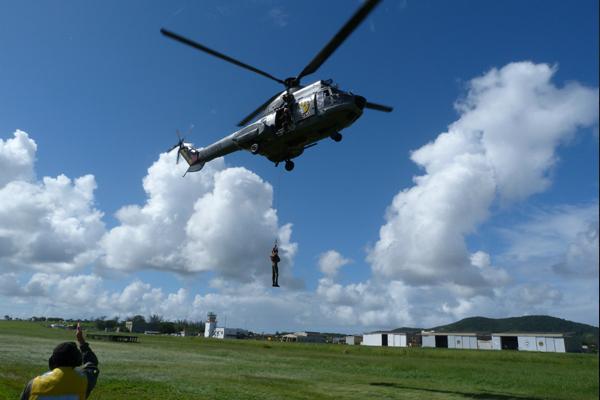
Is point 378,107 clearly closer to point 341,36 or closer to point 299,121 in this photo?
point 299,121

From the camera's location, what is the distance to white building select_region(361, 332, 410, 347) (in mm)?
117506

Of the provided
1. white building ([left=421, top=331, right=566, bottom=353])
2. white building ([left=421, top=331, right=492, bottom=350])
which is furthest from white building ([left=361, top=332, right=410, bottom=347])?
white building ([left=421, top=331, right=566, bottom=353])

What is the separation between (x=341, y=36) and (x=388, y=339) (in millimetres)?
118611

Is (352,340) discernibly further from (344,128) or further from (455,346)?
(344,128)

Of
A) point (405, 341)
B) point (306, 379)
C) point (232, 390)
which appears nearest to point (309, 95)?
point (232, 390)

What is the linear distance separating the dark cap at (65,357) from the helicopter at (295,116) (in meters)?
15.3

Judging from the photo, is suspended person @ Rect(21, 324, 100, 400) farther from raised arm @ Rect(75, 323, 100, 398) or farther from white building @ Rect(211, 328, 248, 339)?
white building @ Rect(211, 328, 248, 339)

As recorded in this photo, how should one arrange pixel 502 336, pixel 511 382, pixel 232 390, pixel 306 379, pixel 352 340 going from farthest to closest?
pixel 352 340 → pixel 502 336 → pixel 511 382 → pixel 306 379 → pixel 232 390

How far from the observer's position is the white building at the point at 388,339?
4626 inches

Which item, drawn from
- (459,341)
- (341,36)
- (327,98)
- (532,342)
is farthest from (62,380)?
(459,341)

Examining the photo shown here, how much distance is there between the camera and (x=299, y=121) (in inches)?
916

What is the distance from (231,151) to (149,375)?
14.3 meters

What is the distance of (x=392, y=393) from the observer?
21.0 m

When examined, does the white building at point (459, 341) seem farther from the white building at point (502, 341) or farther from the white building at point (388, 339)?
the white building at point (388, 339)
